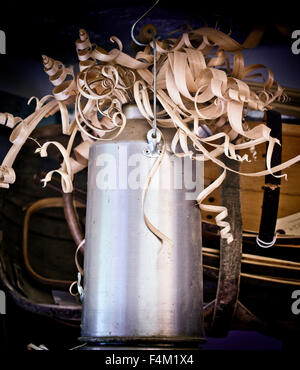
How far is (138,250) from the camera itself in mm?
869

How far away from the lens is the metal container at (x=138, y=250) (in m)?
0.84

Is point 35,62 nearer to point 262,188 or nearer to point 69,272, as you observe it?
point 69,272

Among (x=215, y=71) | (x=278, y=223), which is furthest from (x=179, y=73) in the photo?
(x=278, y=223)

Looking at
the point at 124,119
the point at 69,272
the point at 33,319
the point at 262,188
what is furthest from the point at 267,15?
the point at 33,319

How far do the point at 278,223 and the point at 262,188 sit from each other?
87 millimetres

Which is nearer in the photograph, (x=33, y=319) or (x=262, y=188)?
(x=262, y=188)

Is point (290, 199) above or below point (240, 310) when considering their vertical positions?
above

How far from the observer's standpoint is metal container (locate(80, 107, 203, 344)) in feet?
2.76

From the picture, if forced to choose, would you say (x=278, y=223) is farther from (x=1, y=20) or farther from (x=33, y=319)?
(x=1, y=20)

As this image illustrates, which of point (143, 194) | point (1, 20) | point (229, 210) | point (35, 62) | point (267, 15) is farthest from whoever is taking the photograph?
point (35, 62)

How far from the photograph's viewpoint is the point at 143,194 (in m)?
0.87

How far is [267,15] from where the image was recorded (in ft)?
4.01

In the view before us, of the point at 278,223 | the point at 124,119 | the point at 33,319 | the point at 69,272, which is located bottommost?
the point at 33,319

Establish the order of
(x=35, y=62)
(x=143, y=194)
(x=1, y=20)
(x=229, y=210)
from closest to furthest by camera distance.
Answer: (x=143, y=194), (x=229, y=210), (x=1, y=20), (x=35, y=62)
